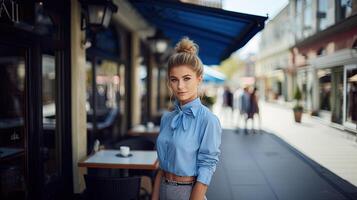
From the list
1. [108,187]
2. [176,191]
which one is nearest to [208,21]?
[108,187]

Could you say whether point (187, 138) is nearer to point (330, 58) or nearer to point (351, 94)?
point (351, 94)

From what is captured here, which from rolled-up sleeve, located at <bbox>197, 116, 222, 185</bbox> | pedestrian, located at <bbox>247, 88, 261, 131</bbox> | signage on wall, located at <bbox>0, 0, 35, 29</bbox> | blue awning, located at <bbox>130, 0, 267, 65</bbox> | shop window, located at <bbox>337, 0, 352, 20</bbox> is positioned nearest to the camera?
rolled-up sleeve, located at <bbox>197, 116, 222, 185</bbox>

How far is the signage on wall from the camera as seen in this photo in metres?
3.55

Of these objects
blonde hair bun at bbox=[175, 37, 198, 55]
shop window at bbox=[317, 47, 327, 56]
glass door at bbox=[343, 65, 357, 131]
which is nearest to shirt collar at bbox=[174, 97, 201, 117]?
blonde hair bun at bbox=[175, 37, 198, 55]

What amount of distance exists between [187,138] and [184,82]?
14.5 inches

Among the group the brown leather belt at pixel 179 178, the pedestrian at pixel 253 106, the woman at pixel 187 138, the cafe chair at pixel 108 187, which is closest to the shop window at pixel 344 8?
the woman at pixel 187 138

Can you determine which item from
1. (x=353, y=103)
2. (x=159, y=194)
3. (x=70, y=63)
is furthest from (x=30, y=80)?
(x=353, y=103)

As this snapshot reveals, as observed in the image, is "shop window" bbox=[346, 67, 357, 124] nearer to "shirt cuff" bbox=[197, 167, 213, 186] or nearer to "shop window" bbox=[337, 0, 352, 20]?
"shop window" bbox=[337, 0, 352, 20]

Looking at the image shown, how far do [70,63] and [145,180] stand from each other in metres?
2.31

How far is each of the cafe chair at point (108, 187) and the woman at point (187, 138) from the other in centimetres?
113

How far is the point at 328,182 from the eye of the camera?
10.6ft

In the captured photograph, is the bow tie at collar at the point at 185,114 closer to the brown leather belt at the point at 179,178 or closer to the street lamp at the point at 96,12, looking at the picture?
the brown leather belt at the point at 179,178

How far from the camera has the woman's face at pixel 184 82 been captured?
2262 mm

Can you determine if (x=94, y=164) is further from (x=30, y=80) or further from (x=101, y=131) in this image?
→ (x=101, y=131)
